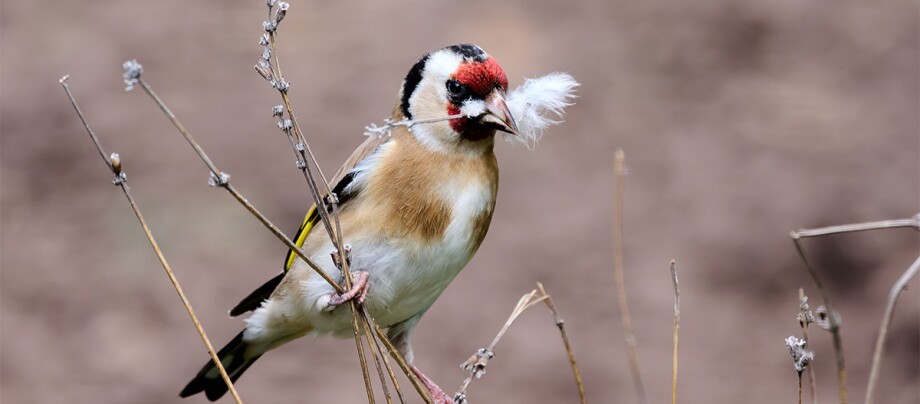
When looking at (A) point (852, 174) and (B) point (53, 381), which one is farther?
(A) point (852, 174)

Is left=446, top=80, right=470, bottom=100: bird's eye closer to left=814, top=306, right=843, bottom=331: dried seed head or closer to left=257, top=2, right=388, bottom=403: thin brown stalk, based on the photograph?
left=257, top=2, right=388, bottom=403: thin brown stalk

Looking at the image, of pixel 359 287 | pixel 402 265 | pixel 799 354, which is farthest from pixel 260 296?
pixel 799 354

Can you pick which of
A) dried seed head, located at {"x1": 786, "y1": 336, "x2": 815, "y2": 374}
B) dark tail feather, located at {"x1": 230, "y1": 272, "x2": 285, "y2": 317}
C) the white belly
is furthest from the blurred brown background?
dried seed head, located at {"x1": 786, "y1": 336, "x2": 815, "y2": 374}

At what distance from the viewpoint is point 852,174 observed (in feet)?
20.3

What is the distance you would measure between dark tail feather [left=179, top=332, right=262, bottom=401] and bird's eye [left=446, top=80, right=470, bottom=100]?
44.2 inches

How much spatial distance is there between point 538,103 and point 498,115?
0.46ft

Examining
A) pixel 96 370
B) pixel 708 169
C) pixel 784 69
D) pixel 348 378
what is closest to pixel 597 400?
pixel 348 378

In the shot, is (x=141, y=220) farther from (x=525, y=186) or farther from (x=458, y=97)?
(x=525, y=186)

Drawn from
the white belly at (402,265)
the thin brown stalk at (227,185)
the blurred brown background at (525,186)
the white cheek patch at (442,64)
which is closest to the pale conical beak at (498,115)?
the white cheek patch at (442,64)

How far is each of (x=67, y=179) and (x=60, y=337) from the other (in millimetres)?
1087

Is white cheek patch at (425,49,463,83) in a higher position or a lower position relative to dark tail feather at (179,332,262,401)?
higher

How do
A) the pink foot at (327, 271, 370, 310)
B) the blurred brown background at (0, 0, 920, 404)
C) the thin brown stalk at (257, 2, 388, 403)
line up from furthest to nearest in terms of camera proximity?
1. the blurred brown background at (0, 0, 920, 404)
2. the pink foot at (327, 271, 370, 310)
3. the thin brown stalk at (257, 2, 388, 403)

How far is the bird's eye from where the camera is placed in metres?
2.95

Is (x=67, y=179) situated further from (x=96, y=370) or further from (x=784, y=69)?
(x=784, y=69)
